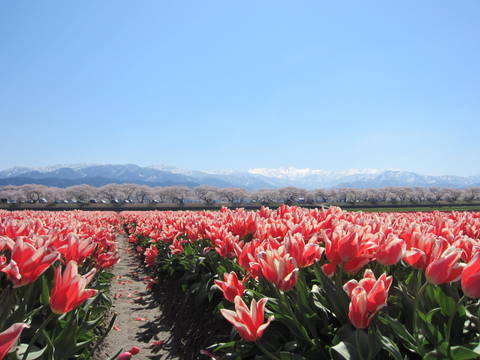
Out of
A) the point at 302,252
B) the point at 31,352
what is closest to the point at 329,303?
the point at 302,252

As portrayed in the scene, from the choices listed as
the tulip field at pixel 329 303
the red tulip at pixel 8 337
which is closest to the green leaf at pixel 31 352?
the tulip field at pixel 329 303

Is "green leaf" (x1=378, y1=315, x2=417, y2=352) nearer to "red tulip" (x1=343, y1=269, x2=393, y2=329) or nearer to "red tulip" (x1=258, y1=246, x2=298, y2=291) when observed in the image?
"red tulip" (x1=343, y1=269, x2=393, y2=329)

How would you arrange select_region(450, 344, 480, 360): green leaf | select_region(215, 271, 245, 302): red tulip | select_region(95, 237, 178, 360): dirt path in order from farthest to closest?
select_region(95, 237, 178, 360): dirt path → select_region(215, 271, 245, 302): red tulip → select_region(450, 344, 480, 360): green leaf

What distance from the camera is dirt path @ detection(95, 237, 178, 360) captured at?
16.2 ft

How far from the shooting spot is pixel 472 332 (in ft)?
6.01

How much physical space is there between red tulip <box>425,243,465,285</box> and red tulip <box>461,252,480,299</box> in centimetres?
11

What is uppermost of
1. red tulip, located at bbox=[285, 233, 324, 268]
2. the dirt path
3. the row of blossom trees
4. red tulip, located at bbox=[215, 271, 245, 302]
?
red tulip, located at bbox=[285, 233, 324, 268]

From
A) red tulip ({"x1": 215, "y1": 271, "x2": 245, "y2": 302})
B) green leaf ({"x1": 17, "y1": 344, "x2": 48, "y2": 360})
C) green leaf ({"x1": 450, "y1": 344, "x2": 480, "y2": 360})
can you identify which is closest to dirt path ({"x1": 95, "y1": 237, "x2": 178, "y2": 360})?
green leaf ({"x1": 17, "y1": 344, "x2": 48, "y2": 360})

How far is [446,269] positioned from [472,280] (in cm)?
15

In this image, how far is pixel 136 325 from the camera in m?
6.21

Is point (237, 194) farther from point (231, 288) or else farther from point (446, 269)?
point (446, 269)

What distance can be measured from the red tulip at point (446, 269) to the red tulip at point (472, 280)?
0.35ft

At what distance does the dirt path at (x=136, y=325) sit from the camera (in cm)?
494

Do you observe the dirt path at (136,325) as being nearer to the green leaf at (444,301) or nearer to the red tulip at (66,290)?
the red tulip at (66,290)
